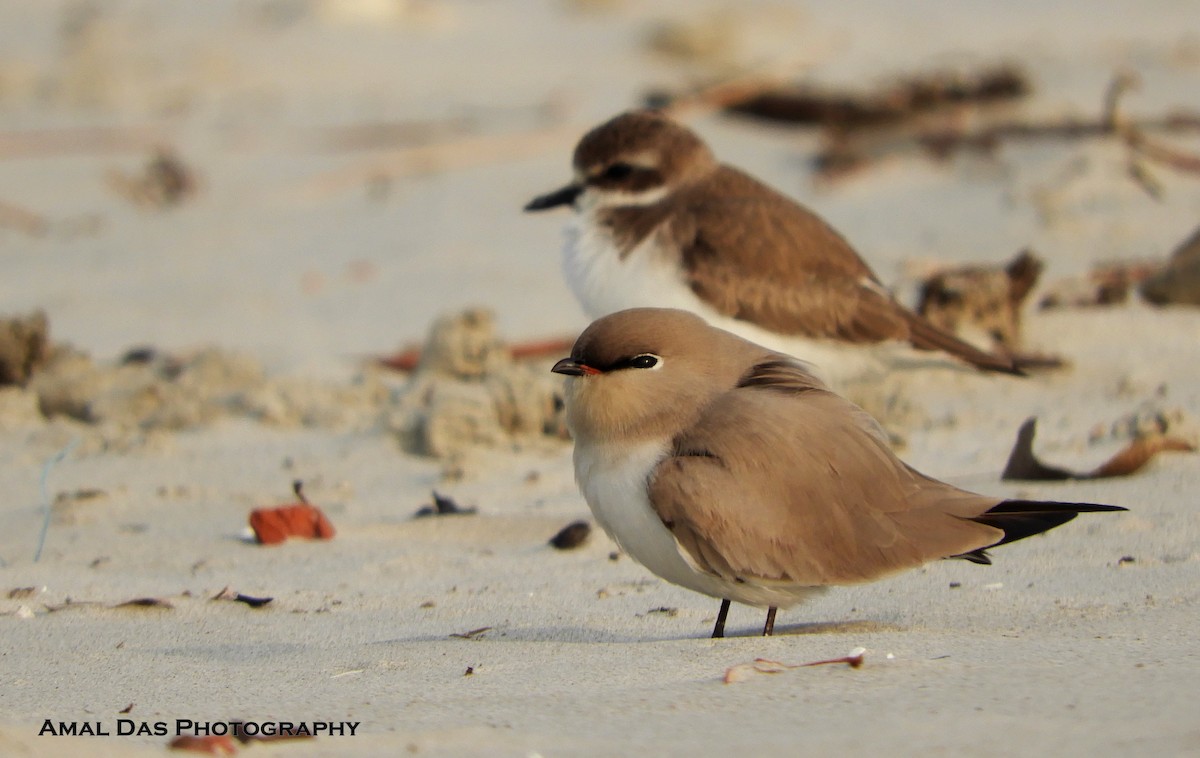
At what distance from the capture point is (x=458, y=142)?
10.8 meters

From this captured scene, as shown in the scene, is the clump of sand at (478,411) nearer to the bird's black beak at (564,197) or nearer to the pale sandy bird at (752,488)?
the bird's black beak at (564,197)

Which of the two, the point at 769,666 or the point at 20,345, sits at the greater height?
the point at 769,666

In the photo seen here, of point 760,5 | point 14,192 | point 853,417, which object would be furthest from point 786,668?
point 760,5

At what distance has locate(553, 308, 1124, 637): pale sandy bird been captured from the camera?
3.58m

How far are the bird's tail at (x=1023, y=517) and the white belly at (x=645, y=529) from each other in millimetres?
427

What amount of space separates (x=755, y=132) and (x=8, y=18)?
7586mm

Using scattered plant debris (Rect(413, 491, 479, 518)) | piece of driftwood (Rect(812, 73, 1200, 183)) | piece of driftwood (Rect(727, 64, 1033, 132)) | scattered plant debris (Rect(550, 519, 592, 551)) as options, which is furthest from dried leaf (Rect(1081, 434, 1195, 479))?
piece of driftwood (Rect(727, 64, 1033, 132))

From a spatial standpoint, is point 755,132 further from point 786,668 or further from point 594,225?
point 786,668

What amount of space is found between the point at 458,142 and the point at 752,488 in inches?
296

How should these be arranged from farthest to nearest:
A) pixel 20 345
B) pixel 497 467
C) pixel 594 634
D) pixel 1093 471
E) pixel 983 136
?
pixel 983 136
pixel 20 345
pixel 497 467
pixel 1093 471
pixel 594 634

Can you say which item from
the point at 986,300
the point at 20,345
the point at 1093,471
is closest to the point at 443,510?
the point at 1093,471

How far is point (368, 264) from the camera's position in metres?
8.89

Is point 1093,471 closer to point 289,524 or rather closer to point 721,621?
point 721,621

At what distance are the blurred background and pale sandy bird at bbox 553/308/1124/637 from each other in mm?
3335
